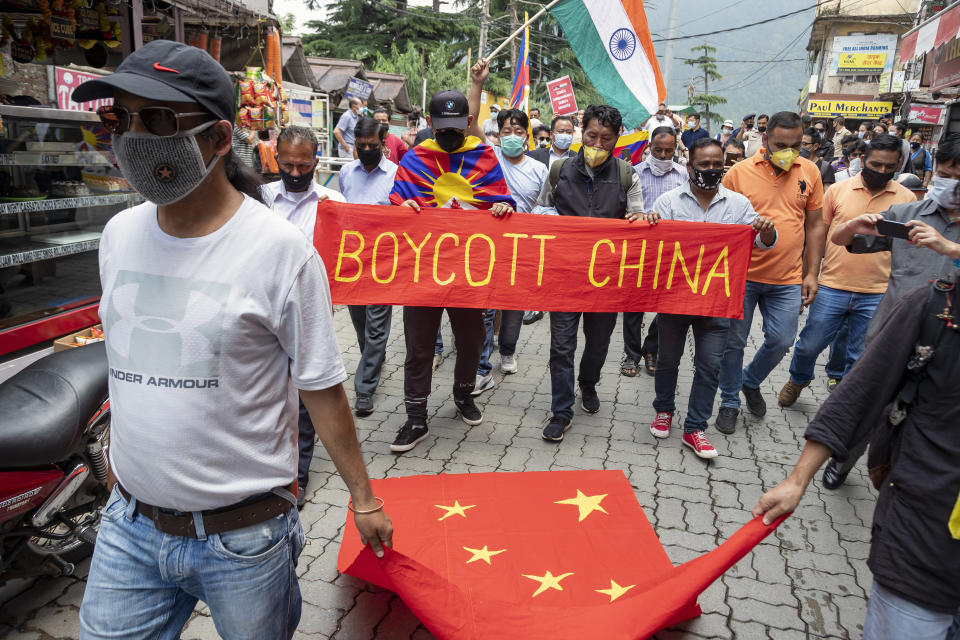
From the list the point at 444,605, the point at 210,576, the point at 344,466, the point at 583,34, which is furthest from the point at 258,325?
the point at 583,34

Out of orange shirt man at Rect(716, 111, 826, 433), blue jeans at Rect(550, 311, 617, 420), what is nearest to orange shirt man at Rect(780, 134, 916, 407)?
orange shirt man at Rect(716, 111, 826, 433)

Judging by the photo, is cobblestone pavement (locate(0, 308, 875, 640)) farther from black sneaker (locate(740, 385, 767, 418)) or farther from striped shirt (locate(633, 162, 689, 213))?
striped shirt (locate(633, 162, 689, 213))

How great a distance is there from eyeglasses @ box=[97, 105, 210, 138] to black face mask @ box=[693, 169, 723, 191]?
12.4 ft

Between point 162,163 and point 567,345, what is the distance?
3630 millimetres

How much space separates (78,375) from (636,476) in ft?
10.6

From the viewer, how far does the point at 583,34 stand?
680 centimetres

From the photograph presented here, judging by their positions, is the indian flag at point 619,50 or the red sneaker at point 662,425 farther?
the indian flag at point 619,50

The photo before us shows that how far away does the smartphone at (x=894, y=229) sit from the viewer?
2566mm

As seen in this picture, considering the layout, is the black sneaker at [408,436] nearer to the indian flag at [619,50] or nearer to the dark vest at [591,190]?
the dark vest at [591,190]

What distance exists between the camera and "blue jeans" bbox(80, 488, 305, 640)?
1.77 meters

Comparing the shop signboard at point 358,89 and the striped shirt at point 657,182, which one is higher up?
the shop signboard at point 358,89

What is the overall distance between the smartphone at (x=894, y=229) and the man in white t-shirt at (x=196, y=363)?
6.87ft

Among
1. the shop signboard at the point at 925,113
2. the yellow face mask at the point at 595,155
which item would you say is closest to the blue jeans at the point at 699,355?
the yellow face mask at the point at 595,155

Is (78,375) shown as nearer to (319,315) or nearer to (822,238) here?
(319,315)
